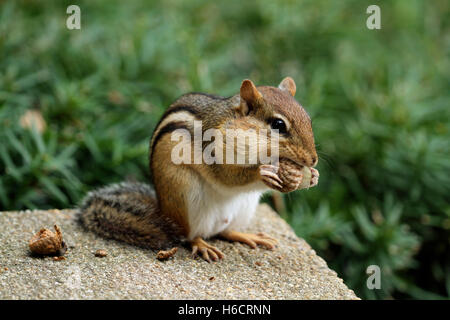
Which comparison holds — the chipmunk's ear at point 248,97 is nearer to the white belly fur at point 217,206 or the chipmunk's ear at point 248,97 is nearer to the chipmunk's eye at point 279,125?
the chipmunk's eye at point 279,125

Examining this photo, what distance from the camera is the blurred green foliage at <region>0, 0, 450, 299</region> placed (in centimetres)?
417

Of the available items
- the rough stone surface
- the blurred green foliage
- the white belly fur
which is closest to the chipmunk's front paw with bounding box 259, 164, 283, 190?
the white belly fur

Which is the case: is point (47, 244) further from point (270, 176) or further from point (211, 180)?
point (270, 176)

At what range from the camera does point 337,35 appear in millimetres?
6043

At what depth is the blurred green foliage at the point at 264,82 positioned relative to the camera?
13.7 feet

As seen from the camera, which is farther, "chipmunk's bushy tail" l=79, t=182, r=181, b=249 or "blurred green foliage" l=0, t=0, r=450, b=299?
"blurred green foliage" l=0, t=0, r=450, b=299

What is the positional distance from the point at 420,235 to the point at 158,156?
2.71 metres

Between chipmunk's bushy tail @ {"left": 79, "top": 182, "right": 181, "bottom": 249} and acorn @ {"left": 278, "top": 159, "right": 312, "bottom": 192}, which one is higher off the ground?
acorn @ {"left": 278, "top": 159, "right": 312, "bottom": 192}

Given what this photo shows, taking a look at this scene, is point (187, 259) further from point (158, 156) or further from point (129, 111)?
point (129, 111)

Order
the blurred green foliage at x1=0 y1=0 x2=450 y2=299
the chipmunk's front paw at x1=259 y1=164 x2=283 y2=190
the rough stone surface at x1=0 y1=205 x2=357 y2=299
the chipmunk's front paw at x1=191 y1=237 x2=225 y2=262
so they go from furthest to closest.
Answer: the blurred green foliage at x1=0 y1=0 x2=450 y2=299 < the chipmunk's front paw at x1=191 y1=237 x2=225 y2=262 < the chipmunk's front paw at x1=259 y1=164 x2=283 y2=190 < the rough stone surface at x1=0 y1=205 x2=357 y2=299

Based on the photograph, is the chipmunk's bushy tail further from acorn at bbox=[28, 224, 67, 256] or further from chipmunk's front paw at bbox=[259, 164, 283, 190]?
chipmunk's front paw at bbox=[259, 164, 283, 190]

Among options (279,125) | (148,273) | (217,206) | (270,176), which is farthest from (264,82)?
(148,273)

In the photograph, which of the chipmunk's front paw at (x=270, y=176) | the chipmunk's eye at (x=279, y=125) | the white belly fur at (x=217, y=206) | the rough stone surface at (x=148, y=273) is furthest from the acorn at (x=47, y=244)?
the chipmunk's eye at (x=279, y=125)

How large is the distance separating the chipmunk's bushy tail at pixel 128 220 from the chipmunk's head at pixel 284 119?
2.46ft
